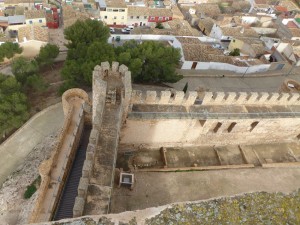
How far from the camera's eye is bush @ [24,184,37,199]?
1479 centimetres

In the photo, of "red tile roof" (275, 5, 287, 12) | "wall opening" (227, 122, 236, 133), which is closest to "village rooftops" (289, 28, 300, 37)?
"red tile roof" (275, 5, 287, 12)

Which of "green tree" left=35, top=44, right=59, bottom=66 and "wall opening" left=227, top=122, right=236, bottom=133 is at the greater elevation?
"wall opening" left=227, top=122, right=236, bottom=133

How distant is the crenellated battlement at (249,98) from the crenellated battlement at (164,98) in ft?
2.56

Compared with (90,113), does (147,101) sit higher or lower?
higher

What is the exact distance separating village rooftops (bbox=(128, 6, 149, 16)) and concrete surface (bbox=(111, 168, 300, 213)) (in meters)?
28.0

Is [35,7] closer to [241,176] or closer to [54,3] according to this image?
[54,3]

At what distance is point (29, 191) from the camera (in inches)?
587

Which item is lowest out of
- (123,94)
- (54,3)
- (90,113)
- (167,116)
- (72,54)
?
(54,3)

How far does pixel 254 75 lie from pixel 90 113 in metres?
19.0

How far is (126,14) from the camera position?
35969 millimetres

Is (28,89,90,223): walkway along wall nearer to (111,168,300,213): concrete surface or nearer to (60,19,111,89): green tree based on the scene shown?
(111,168,300,213): concrete surface

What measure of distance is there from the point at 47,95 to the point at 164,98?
12.8m

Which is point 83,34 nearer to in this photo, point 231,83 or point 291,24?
point 231,83

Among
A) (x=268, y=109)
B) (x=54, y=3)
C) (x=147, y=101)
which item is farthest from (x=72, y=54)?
(x=54, y=3)
